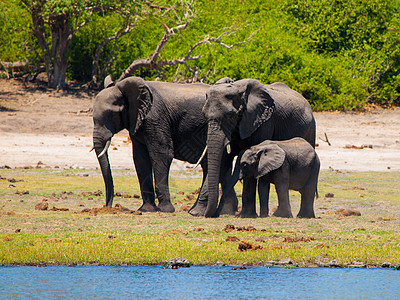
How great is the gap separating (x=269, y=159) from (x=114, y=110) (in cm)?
275

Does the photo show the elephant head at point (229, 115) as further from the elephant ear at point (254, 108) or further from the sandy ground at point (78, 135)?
the sandy ground at point (78, 135)

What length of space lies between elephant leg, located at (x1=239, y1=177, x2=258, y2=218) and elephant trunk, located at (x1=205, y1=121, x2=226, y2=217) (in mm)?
468

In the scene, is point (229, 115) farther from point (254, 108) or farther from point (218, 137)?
point (254, 108)

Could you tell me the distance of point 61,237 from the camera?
10.0 metres

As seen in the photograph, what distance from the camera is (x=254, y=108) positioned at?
475 inches

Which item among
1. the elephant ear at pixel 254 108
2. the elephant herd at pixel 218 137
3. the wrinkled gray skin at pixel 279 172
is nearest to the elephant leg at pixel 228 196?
the elephant herd at pixel 218 137

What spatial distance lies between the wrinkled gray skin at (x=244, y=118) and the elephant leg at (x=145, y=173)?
44.8 inches

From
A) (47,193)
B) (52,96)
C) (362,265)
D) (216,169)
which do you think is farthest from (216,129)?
(52,96)

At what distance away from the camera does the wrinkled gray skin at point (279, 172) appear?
11.9 m

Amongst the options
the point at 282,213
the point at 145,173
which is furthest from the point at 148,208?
the point at 282,213

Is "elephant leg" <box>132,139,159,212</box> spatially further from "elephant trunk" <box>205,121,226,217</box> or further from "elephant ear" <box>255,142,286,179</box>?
"elephant ear" <box>255,142,286,179</box>

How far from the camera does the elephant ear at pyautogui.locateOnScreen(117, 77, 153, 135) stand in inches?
503

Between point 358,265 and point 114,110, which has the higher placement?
point 114,110

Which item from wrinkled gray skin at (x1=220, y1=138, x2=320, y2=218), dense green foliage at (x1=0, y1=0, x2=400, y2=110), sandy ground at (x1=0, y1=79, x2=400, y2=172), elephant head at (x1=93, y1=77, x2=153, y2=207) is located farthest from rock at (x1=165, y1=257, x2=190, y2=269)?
dense green foliage at (x1=0, y1=0, x2=400, y2=110)
